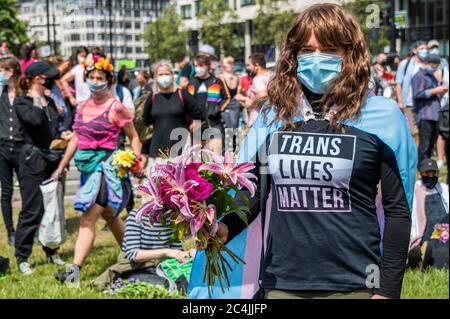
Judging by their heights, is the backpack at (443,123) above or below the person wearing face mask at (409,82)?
below

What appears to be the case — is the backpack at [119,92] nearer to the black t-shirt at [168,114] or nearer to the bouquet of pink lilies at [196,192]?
the black t-shirt at [168,114]

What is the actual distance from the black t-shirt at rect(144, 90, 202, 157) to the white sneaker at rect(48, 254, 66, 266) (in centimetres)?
149

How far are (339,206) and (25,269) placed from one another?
488cm

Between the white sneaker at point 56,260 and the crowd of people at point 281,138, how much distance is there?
0.04 ft

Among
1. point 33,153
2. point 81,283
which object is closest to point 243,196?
point 81,283

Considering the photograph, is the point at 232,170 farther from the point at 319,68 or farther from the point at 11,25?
the point at 11,25

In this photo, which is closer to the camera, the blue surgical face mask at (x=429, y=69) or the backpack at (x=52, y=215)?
the backpack at (x=52, y=215)

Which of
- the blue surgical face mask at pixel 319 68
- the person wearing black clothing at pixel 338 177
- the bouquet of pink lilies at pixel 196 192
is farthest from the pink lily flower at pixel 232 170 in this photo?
the blue surgical face mask at pixel 319 68

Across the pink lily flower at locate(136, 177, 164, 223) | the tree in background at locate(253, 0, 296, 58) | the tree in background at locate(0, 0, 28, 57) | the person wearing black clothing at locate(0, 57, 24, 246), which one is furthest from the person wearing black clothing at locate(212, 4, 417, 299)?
the tree in background at locate(0, 0, 28, 57)

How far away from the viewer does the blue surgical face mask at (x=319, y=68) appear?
2738 millimetres

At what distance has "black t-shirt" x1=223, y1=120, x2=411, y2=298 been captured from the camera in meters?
2.68

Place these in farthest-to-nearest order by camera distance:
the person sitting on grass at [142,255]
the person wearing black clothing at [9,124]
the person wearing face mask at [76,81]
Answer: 1. the person wearing face mask at [76,81]
2. the person wearing black clothing at [9,124]
3. the person sitting on grass at [142,255]
